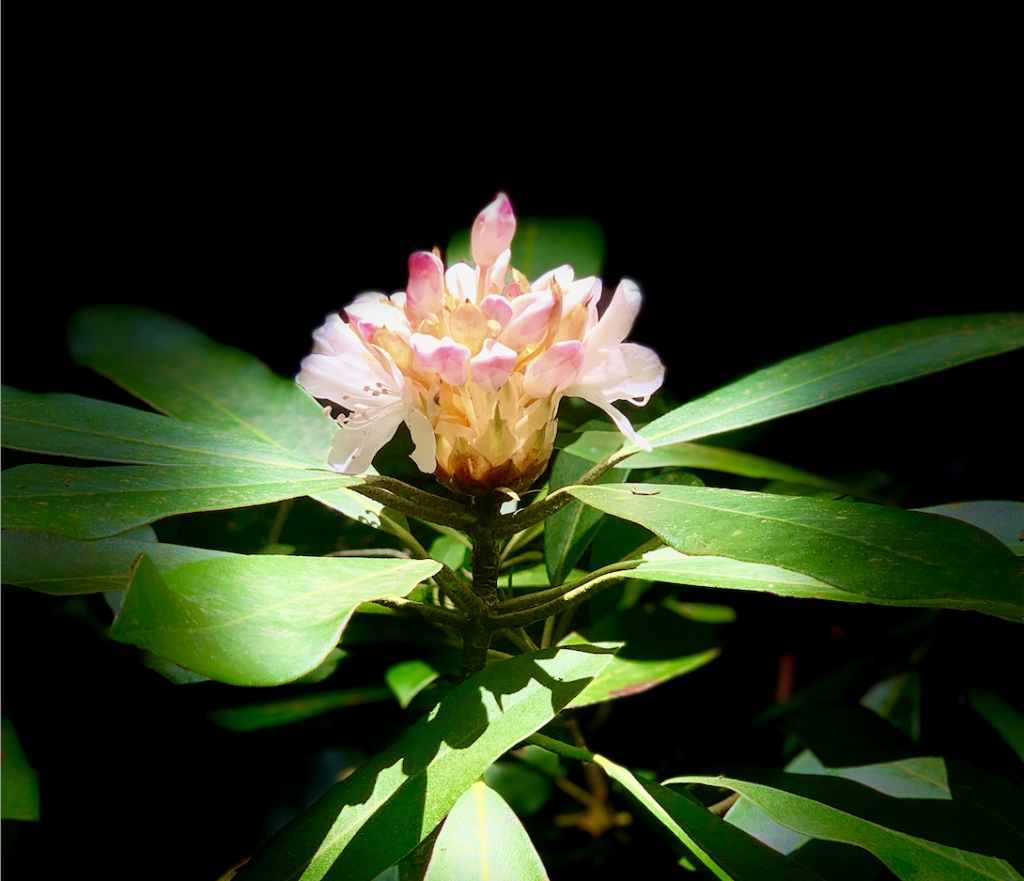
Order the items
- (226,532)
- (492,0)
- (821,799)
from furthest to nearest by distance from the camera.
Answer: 1. (492,0)
2. (226,532)
3. (821,799)

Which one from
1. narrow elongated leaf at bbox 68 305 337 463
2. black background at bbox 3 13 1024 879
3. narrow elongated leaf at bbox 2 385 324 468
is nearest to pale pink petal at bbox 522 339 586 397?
narrow elongated leaf at bbox 2 385 324 468

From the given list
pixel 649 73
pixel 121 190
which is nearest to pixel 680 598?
pixel 649 73

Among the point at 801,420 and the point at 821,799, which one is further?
the point at 801,420

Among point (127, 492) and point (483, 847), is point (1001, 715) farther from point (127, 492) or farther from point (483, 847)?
point (127, 492)

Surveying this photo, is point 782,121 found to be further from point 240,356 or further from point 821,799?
point 821,799

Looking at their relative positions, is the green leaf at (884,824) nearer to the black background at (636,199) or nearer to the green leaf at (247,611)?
the green leaf at (247,611)

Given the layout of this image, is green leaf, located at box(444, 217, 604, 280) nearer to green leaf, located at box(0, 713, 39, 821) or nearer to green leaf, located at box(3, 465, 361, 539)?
green leaf, located at box(3, 465, 361, 539)
